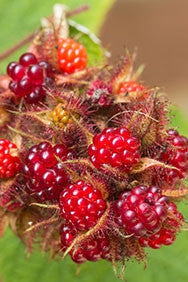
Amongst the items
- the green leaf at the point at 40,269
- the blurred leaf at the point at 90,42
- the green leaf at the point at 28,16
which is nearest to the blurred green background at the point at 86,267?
the green leaf at the point at 40,269

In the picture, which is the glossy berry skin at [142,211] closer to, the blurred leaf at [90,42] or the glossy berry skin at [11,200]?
the glossy berry skin at [11,200]

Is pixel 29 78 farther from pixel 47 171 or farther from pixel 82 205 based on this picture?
pixel 82 205

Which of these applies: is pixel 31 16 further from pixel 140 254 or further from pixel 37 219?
pixel 140 254

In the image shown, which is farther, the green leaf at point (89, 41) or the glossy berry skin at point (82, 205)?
the green leaf at point (89, 41)

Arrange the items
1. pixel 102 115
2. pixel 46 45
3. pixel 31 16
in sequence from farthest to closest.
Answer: pixel 31 16, pixel 46 45, pixel 102 115

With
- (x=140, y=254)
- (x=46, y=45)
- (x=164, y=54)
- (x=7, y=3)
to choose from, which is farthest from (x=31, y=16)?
(x=164, y=54)

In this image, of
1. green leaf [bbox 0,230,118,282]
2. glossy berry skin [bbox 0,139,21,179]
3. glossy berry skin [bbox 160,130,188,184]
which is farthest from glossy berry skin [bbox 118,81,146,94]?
green leaf [bbox 0,230,118,282]
